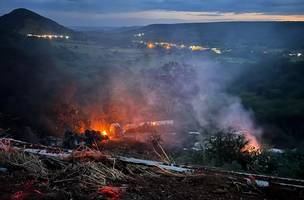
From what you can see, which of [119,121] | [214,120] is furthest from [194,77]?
[119,121]

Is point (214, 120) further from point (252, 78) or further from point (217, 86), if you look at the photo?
point (252, 78)

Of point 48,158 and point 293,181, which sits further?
point 48,158

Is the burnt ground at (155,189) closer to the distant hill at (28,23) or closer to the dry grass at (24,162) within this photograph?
the dry grass at (24,162)

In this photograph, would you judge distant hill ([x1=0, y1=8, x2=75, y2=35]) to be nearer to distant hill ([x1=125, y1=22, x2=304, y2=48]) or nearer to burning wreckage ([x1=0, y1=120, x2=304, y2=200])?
distant hill ([x1=125, y1=22, x2=304, y2=48])

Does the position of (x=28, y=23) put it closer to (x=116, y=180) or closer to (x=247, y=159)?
(x=247, y=159)

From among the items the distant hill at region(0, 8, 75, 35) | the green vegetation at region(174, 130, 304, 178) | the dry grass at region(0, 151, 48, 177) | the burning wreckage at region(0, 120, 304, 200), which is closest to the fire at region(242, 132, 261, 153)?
the green vegetation at region(174, 130, 304, 178)

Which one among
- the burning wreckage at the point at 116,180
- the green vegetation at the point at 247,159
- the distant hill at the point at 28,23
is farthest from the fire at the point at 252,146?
the distant hill at the point at 28,23
